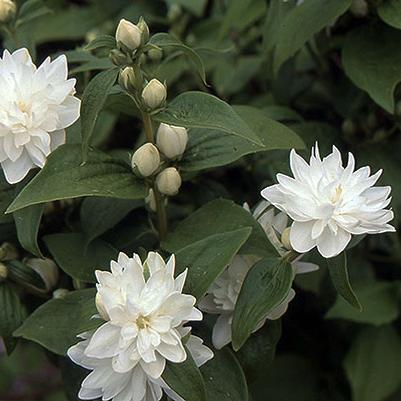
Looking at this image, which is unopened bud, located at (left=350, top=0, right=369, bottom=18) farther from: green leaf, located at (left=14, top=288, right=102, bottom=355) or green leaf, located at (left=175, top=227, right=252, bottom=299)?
green leaf, located at (left=14, top=288, right=102, bottom=355)

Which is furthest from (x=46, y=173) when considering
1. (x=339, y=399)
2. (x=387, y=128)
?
(x=339, y=399)

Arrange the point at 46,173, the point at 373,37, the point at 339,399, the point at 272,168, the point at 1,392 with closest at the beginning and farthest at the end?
the point at 46,173 < the point at 272,168 < the point at 373,37 < the point at 339,399 < the point at 1,392

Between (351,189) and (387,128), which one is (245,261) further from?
(387,128)

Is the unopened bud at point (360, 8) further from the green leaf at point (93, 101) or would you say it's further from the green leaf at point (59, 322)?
the green leaf at point (59, 322)

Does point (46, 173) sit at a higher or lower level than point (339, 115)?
higher

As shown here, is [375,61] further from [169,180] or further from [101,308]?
[101,308]

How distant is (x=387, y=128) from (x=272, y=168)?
0.34 meters

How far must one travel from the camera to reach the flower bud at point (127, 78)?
0.98 meters

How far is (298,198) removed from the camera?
3.08 ft

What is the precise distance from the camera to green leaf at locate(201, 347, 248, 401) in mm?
992

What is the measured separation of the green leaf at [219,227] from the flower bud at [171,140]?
0.08 m

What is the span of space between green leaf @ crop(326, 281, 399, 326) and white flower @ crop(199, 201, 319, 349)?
1.18 feet

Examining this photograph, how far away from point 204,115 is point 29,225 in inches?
9.9

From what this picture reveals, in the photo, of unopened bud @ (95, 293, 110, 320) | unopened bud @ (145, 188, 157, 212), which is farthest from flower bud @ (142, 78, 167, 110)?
unopened bud @ (95, 293, 110, 320)
